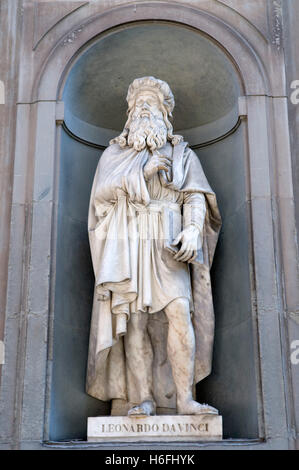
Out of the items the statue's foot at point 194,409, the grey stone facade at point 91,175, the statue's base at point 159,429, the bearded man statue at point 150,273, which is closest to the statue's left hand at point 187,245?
the bearded man statue at point 150,273

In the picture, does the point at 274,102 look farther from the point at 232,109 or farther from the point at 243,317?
the point at 243,317

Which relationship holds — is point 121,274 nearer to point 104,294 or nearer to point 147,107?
point 104,294

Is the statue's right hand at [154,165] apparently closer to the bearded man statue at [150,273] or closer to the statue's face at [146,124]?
the bearded man statue at [150,273]

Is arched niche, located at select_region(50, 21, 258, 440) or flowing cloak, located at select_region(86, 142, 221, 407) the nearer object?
flowing cloak, located at select_region(86, 142, 221, 407)

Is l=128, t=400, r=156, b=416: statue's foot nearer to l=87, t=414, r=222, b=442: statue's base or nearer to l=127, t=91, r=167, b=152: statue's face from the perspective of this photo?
l=87, t=414, r=222, b=442: statue's base

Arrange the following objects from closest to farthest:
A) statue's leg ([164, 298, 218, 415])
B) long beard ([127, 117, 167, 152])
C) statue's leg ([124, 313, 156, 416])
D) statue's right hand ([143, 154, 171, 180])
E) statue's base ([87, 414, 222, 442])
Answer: statue's base ([87, 414, 222, 442])
statue's leg ([164, 298, 218, 415])
statue's leg ([124, 313, 156, 416])
statue's right hand ([143, 154, 171, 180])
long beard ([127, 117, 167, 152])

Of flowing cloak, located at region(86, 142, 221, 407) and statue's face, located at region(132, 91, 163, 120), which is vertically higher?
statue's face, located at region(132, 91, 163, 120)

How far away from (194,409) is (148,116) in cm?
256

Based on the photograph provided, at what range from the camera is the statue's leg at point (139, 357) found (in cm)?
739

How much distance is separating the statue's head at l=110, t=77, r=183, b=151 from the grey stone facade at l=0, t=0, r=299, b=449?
0.62 m

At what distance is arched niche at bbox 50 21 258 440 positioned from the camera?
7.65 meters

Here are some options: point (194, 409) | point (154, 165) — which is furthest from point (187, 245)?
point (194, 409)

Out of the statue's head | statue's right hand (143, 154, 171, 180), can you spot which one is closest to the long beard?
the statue's head

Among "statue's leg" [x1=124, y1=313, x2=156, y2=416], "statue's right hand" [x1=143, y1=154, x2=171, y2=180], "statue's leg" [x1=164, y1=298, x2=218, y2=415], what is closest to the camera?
"statue's leg" [x1=164, y1=298, x2=218, y2=415]
